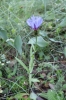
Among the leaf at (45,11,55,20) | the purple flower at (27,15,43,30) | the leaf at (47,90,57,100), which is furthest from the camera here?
the leaf at (45,11,55,20)

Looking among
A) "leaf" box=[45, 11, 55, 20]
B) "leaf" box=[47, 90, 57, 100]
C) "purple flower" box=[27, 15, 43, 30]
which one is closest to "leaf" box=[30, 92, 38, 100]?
"leaf" box=[47, 90, 57, 100]

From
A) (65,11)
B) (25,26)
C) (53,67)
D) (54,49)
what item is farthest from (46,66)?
(65,11)

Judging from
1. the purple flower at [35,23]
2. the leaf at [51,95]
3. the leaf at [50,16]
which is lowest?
the leaf at [51,95]

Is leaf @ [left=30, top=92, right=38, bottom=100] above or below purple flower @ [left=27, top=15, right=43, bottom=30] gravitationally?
below

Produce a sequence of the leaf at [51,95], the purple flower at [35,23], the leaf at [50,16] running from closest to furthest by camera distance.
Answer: the leaf at [51,95] → the purple flower at [35,23] → the leaf at [50,16]

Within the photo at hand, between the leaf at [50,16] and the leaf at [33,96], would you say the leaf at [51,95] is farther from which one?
the leaf at [50,16]

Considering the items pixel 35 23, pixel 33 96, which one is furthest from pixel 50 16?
pixel 33 96

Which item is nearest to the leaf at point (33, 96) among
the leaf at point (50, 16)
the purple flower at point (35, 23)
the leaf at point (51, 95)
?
the leaf at point (51, 95)

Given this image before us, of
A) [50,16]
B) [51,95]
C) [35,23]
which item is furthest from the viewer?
[50,16]

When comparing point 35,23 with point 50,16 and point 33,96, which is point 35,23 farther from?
point 50,16

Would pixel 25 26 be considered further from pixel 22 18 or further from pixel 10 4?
pixel 10 4

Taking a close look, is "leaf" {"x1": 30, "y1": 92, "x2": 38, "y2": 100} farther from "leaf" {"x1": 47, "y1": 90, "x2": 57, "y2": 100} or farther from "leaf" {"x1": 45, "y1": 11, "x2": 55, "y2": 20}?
"leaf" {"x1": 45, "y1": 11, "x2": 55, "y2": 20}
